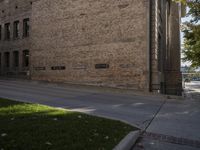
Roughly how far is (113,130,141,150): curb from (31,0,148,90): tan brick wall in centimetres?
1258

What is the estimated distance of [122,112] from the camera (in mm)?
10523

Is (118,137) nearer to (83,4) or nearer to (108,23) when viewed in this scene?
(108,23)

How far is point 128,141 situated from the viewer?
5.91 meters

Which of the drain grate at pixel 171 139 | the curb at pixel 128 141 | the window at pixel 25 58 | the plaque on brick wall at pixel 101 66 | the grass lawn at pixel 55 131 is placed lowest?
the drain grate at pixel 171 139

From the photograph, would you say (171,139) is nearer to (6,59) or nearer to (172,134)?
(172,134)

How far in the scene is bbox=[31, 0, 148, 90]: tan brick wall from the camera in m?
19.8

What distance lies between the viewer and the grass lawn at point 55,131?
5207 mm

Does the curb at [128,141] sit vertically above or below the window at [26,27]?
below

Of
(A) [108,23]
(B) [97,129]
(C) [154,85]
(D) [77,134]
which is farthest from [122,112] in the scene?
(A) [108,23]

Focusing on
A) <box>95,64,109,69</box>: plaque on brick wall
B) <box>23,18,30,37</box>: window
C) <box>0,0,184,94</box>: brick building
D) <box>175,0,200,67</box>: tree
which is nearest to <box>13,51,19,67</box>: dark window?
<box>0,0,184,94</box>: brick building

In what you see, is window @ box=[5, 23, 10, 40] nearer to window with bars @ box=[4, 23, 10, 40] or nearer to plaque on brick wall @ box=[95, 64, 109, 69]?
window with bars @ box=[4, 23, 10, 40]

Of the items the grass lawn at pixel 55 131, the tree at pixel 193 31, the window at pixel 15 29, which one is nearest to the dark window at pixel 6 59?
the window at pixel 15 29

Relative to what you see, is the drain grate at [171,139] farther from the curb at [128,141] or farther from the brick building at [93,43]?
the brick building at [93,43]

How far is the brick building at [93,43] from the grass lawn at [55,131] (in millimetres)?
12072
